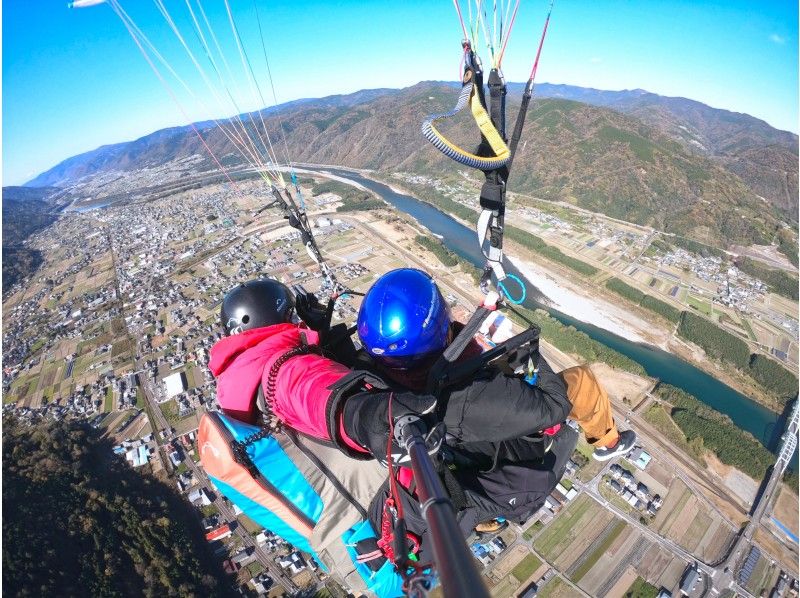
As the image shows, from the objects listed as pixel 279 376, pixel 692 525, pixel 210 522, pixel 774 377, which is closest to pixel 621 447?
pixel 279 376

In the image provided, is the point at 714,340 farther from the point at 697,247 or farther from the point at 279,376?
the point at 279,376

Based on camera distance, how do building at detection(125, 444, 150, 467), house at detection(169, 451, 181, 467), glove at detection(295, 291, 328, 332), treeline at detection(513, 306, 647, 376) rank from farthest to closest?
treeline at detection(513, 306, 647, 376), building at detection(125, 444, 150, 467), house at detection(169, 451, 181, 467), glove at detection(295, 291, 328, 332)

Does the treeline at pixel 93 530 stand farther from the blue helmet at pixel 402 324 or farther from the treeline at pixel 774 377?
the treeline at pixel 774 377

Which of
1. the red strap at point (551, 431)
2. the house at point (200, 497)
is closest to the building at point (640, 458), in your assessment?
the red strap at point (551, 431)

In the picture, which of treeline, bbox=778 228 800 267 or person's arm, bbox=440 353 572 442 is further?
treeline, bbox=778 228 800 267

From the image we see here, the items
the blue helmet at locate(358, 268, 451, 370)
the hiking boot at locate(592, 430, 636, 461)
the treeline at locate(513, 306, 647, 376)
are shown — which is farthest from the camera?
the treeline at locate(513, 306, 647, 376)

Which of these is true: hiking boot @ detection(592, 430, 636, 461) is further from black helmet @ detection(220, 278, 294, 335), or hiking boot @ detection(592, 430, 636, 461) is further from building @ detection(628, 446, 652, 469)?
building @ detection(628, 446, 652, 469)

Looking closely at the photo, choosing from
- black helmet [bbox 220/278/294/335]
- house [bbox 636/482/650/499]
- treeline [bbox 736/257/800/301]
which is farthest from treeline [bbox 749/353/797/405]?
black helmet [bbox 220/278/294/335]
